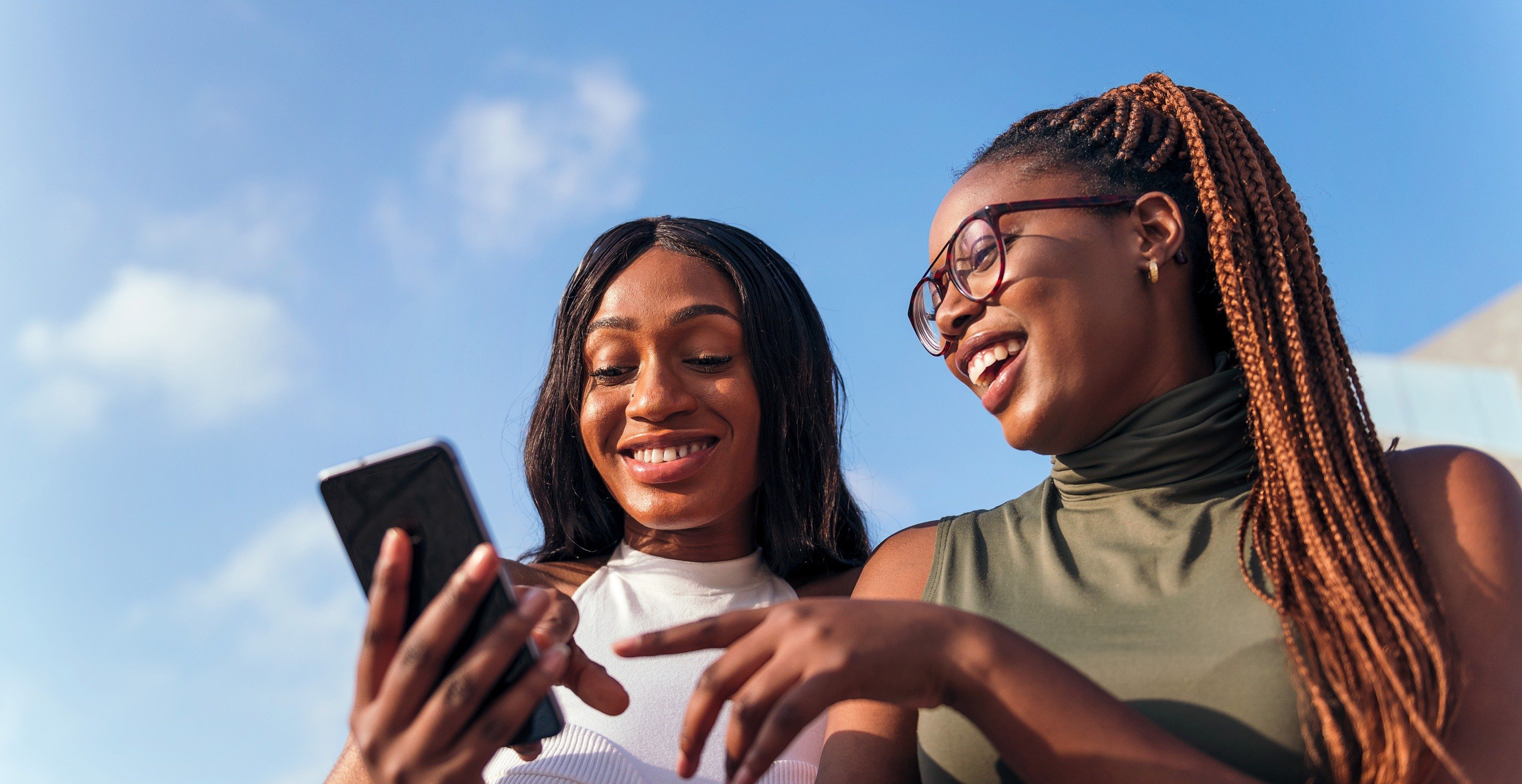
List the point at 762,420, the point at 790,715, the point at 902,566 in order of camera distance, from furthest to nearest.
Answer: the point at 762,420 < the point at 902,566 < the point at 790,715

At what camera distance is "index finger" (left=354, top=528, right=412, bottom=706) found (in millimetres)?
1762

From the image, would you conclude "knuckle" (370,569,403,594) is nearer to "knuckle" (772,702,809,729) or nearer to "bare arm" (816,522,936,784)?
"knuckle" (772,702,809,729)

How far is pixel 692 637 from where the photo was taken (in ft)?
5.72

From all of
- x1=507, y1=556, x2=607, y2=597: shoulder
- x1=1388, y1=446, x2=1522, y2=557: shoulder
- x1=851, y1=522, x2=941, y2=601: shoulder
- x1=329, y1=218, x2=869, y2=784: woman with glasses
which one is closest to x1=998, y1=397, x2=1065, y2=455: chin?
x1=851, y1=522, x2=941, y2=601: shoulder

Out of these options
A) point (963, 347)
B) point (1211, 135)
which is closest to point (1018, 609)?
point (963, 347)

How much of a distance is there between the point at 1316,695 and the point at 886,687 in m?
0.89

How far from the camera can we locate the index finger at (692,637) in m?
1.74

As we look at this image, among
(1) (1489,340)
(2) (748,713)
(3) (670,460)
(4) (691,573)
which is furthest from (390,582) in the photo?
(1) (1489,340)

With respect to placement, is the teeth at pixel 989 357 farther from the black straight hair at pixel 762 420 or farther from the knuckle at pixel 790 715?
the knuckle at pixel 790 715

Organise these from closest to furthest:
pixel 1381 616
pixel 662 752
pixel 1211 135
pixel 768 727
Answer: pixel 768 727 → pixel 1381 616 → pixel 1211 135 → pixel 662 752

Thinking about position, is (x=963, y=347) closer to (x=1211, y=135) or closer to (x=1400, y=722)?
(x=1211, y=135)

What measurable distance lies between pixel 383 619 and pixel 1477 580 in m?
1.99

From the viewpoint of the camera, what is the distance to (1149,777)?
1838 millimetres

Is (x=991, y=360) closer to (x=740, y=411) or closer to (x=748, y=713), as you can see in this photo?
(x=740, y=411)
